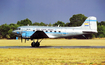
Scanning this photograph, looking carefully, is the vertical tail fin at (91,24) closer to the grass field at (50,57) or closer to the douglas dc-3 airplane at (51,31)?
the douglas dc-3 airplane at (51,31)

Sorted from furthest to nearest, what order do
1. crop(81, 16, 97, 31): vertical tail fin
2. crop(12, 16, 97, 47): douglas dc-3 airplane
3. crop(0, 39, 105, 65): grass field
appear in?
crop(81, 16, 97, 31): vertical tail fin
crop(12, 16, 97, 47): douglas dc-3 airplane
crop(0, 39, 105, 65): grass field

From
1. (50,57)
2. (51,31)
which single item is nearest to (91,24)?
(51,31)

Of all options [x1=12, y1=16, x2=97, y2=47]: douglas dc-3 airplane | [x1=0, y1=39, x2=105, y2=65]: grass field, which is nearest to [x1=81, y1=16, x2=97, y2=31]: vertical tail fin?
[x1=12, y1=16, x2=97, y2=47]: douglas dc-3 airplane

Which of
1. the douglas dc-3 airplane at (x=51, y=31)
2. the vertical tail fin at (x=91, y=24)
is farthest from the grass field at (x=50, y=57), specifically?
the vertical tail fin at (x=91, y=24)

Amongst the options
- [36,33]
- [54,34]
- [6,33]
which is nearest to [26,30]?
[36,33]

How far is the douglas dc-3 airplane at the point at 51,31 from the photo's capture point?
30019 millimetres

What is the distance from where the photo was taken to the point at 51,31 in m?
32.0

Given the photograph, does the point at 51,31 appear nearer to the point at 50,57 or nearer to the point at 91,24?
the point at 91,24

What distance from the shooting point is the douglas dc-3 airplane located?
30.0 metres

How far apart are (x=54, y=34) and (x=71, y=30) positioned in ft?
12.5

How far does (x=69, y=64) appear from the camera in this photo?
13.1 m

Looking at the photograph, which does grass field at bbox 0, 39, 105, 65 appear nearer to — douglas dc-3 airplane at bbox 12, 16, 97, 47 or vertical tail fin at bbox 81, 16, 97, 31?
douglas dc-3 airplane at bbox 12, 16, 97, 47

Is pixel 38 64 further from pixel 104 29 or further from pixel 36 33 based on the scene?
pixel 104 29

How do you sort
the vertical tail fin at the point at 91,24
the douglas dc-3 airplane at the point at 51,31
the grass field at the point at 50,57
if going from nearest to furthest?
the grass field at the point at 50,57
the douglas dc-3 airplane at the point at 51,31
the vertical tail fin at the point at 91,24
